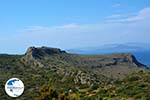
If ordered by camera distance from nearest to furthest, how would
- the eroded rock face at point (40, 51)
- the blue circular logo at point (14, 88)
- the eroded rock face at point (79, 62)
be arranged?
the blue circular logo at point (14, 88)
the eroded rock face at point (79, 62)
the eroded rock face at point (40, 51)

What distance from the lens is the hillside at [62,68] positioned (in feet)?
336

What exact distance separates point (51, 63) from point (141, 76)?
53.2 metres

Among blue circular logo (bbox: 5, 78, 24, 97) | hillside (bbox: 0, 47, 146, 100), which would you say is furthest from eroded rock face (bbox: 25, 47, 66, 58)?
blue circular logo (bbox: 5, 78, 24, 97)

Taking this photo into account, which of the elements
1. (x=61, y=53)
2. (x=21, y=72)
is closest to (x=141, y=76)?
(x=21, y=72)

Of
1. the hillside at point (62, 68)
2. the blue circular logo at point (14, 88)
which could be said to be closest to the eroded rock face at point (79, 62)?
the hillside at point (62, 68)

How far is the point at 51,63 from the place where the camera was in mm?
136000

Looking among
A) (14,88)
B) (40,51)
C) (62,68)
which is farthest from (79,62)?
(14,88)

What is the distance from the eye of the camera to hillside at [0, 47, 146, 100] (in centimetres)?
10234

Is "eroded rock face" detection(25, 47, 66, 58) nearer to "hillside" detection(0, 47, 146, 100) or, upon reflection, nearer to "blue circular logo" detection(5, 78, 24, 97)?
"hillside" detection(0, 47, 146, 100)

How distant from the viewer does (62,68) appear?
123 m

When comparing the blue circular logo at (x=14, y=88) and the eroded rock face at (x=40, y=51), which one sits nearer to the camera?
the blue circular logo at (x=14, y=88)

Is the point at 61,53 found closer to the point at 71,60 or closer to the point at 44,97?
the point at 71,60

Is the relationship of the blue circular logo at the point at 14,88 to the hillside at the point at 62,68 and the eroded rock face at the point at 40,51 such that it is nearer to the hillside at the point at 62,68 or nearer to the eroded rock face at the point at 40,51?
the hillside at the point at 62,68

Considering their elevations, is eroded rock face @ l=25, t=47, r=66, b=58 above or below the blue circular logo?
above
